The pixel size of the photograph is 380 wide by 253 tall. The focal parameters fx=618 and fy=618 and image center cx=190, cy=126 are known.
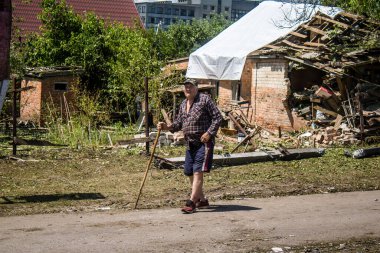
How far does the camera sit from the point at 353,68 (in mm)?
20438

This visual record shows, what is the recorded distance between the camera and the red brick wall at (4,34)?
368 inches

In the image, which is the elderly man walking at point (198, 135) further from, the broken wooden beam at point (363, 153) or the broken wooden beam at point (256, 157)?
the broken wooden beam at point (363, 153)

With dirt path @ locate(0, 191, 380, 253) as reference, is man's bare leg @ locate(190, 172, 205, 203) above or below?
above

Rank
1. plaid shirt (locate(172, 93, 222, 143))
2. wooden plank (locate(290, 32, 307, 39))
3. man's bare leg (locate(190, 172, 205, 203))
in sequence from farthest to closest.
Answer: wooden plank (locate(290, 32, 307, 39)), plaid shirt (locate(172, 93, 222, 143)), man's bare leg (locate(190, 172, 205, 203))

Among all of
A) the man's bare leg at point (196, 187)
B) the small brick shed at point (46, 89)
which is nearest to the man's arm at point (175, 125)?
the man's bare leg at point (196, 187)

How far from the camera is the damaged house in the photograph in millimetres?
20250

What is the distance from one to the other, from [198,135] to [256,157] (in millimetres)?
5278

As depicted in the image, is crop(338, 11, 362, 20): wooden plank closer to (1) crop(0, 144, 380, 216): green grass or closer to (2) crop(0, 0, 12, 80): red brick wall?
(1) crop(0, 144, 380, 216): green grass

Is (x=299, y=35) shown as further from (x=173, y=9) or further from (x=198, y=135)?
(x=173, y=9)

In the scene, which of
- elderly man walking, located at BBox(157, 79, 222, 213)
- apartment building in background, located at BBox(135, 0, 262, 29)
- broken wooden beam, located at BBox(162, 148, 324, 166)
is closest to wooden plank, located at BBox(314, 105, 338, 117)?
broken wooden beam, located at BBox(162, 148, 324, 166)

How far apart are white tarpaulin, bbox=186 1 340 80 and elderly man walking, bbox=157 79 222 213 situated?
14780 millimetres

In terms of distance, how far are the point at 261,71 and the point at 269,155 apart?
379 inches

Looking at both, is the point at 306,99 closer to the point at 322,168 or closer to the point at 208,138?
the point at 322,168

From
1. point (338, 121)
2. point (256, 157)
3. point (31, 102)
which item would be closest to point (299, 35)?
point (338, 121)
